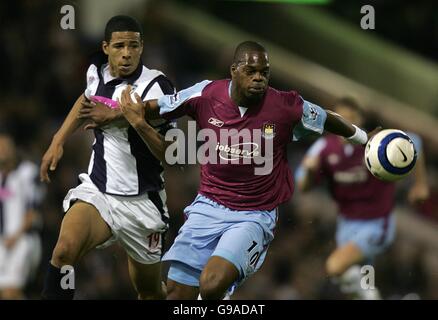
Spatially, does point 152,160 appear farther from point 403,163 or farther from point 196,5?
point 196,5

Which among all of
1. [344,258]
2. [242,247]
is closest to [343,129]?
A: [242,247]

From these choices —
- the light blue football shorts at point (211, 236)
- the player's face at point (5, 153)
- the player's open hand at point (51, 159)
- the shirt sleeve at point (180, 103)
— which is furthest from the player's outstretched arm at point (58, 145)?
the player's face at point (5, 153)

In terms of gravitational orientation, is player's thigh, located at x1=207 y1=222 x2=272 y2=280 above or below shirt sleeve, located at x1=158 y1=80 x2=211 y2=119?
below

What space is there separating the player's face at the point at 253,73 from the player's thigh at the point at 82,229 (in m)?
1.32

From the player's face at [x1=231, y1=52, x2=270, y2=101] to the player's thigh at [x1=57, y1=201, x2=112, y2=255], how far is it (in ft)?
4.32

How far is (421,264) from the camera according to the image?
1203 cm

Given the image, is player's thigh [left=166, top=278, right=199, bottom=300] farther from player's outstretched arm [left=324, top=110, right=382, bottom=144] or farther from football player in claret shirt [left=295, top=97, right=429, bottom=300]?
football player in claret shirt [left=295, top=97, right=429, bottom=300]

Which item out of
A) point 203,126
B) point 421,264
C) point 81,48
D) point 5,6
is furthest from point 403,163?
point 5,6

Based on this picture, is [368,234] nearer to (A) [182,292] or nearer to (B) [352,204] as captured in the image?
(B) [352,204]

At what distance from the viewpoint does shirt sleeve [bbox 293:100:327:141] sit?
24.2 feet

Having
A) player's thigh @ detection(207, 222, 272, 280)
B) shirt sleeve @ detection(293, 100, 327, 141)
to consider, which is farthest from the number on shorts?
shirt sleeve @ detection(293, 100, 327, 141)

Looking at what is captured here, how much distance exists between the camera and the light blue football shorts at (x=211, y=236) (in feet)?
24.0
